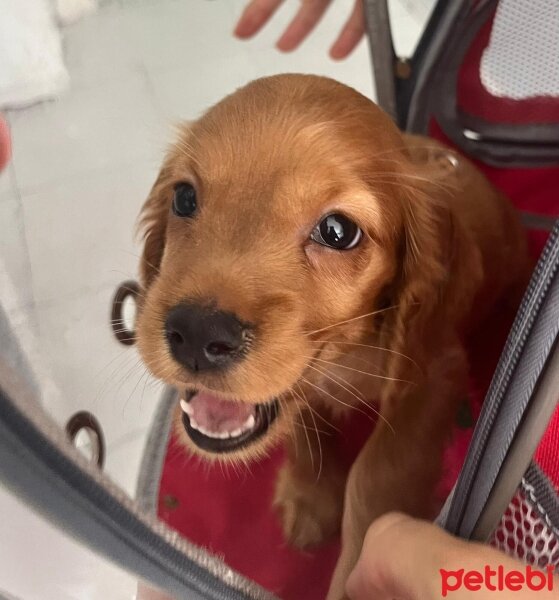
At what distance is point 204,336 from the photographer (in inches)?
29.4

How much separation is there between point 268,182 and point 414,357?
36 centimetres

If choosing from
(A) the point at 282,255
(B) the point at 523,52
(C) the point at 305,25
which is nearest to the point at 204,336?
(A) the point at 282,255

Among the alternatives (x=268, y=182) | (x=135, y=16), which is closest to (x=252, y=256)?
(x=268, y=182)

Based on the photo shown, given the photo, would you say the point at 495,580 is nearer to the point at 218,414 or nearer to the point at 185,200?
the point at 218,414

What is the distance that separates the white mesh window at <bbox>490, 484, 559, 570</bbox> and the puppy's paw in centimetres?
48

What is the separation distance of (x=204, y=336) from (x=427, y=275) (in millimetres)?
408

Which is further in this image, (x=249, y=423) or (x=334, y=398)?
(x=334, y=398)

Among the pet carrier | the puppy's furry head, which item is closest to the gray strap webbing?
the pet carrier

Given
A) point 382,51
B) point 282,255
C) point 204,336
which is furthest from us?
A: point 382,51

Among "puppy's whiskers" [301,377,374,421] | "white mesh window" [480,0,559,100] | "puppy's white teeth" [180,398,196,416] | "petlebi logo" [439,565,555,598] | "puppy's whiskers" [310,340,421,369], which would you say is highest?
"white mesh window" [480,0,559,100]

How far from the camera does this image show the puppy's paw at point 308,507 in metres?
1.16

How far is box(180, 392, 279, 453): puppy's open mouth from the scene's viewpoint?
38.4 inches

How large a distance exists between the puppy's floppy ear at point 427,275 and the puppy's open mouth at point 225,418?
214 mm

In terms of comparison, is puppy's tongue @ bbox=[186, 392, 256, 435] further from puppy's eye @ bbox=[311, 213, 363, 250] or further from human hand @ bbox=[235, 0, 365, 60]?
human hand @ bbox=[235, 0, 365, 60]
